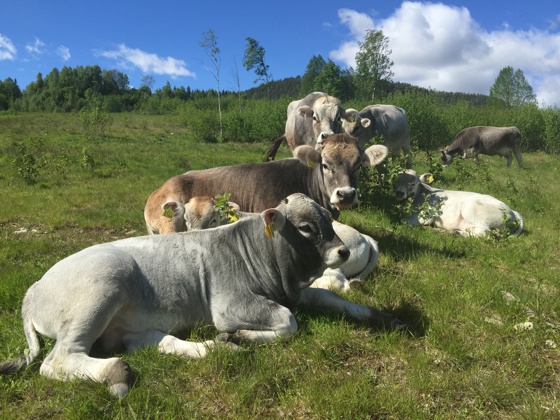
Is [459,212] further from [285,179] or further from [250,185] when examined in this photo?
[250,185]

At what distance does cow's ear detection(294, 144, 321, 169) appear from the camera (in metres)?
7.17

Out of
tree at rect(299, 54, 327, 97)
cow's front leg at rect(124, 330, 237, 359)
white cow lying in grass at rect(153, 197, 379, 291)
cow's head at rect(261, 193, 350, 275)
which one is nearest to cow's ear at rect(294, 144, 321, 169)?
white cow lying in grass at rect(153, 197, 379, 291)

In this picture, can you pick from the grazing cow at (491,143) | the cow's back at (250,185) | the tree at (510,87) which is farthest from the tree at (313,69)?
the cow's back at (250,185)

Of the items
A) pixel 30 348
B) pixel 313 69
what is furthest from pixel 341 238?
pixel 313 69

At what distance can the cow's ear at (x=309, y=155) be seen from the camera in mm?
7168

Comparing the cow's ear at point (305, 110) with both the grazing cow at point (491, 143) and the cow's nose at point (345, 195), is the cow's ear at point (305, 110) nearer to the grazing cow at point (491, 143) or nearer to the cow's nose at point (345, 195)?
the cow's nose at point (345, 195)

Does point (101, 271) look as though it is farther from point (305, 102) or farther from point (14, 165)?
point (14, 165)

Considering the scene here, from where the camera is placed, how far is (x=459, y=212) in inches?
376

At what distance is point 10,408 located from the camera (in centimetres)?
322

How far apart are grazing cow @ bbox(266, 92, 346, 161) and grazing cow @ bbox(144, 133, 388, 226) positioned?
106 inches

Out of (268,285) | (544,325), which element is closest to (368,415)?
(268,285)

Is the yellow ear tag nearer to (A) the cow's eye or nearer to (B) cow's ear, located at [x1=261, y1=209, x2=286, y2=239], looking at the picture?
(B) cow's ear, located at [x1=261, y1=209, x2=286, y2=239]

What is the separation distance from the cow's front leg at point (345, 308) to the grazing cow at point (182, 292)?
0.4 inches

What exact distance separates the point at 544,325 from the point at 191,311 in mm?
3524
